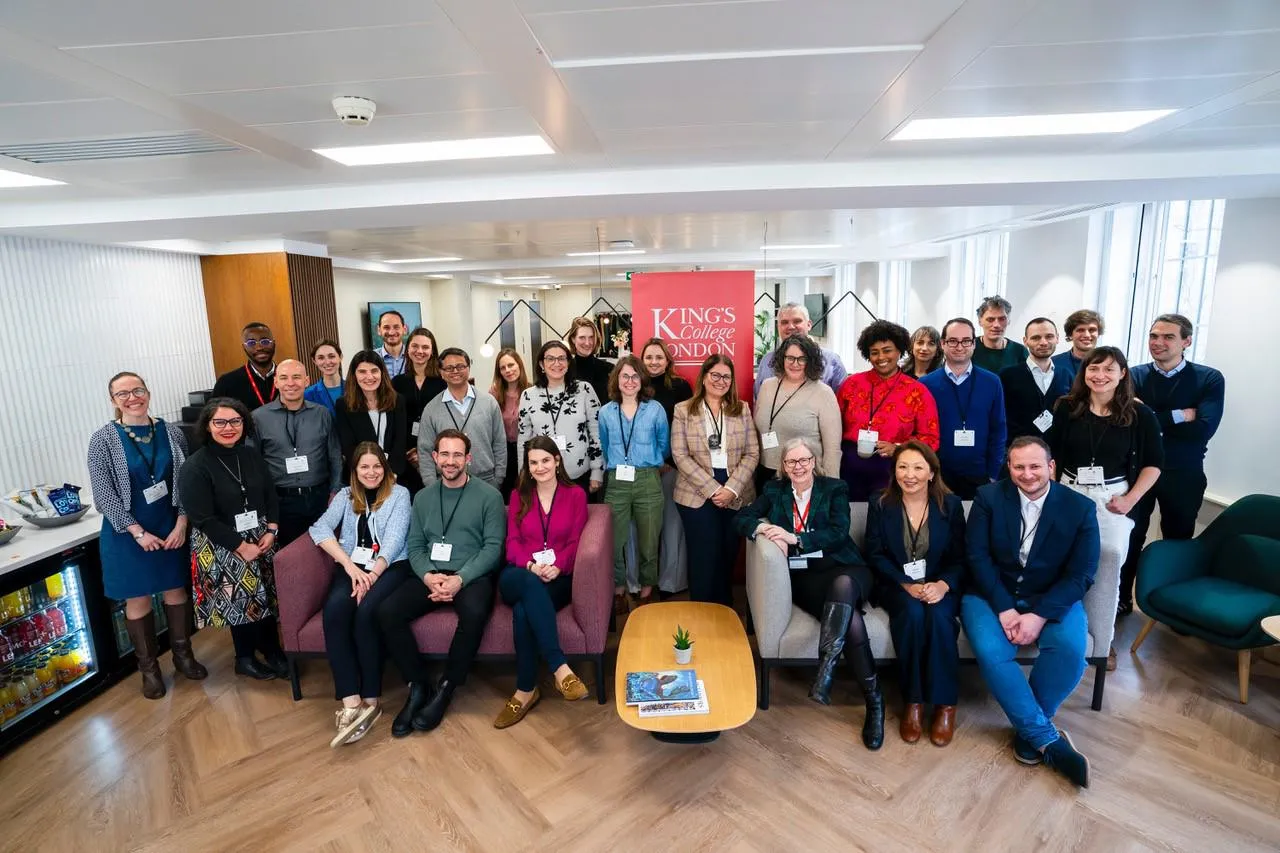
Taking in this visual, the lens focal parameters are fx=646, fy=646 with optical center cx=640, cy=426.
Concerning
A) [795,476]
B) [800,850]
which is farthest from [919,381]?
[800,850]

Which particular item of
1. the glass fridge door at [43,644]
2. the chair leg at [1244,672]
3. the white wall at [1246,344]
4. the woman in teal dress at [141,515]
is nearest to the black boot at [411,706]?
the woman in teal dress at [141,515]

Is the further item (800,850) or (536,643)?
(536,643)

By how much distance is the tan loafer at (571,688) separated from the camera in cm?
292

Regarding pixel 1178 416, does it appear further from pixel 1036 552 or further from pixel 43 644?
pixel 43 644

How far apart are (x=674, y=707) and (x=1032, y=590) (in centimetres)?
168

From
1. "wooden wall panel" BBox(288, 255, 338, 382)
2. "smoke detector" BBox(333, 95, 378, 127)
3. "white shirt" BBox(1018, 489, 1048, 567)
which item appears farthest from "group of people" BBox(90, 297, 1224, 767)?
"wooden wall panel" BBox(288, 255, 338, 382)

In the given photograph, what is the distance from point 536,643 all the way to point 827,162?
3.07m

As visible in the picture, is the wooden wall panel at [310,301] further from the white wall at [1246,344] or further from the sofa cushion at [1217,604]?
the white wall at [1246,344]

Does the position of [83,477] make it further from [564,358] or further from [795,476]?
[795,476]

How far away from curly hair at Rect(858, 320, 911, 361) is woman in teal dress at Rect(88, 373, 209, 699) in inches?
143

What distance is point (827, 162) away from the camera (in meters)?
3.73

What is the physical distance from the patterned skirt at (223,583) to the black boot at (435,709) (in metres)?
1.04

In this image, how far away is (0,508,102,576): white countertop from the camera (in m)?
2.91

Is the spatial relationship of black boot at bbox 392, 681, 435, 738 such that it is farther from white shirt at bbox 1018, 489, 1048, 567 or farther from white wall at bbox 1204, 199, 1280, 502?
white wall at bbox 1204, 199, 1280, 502
